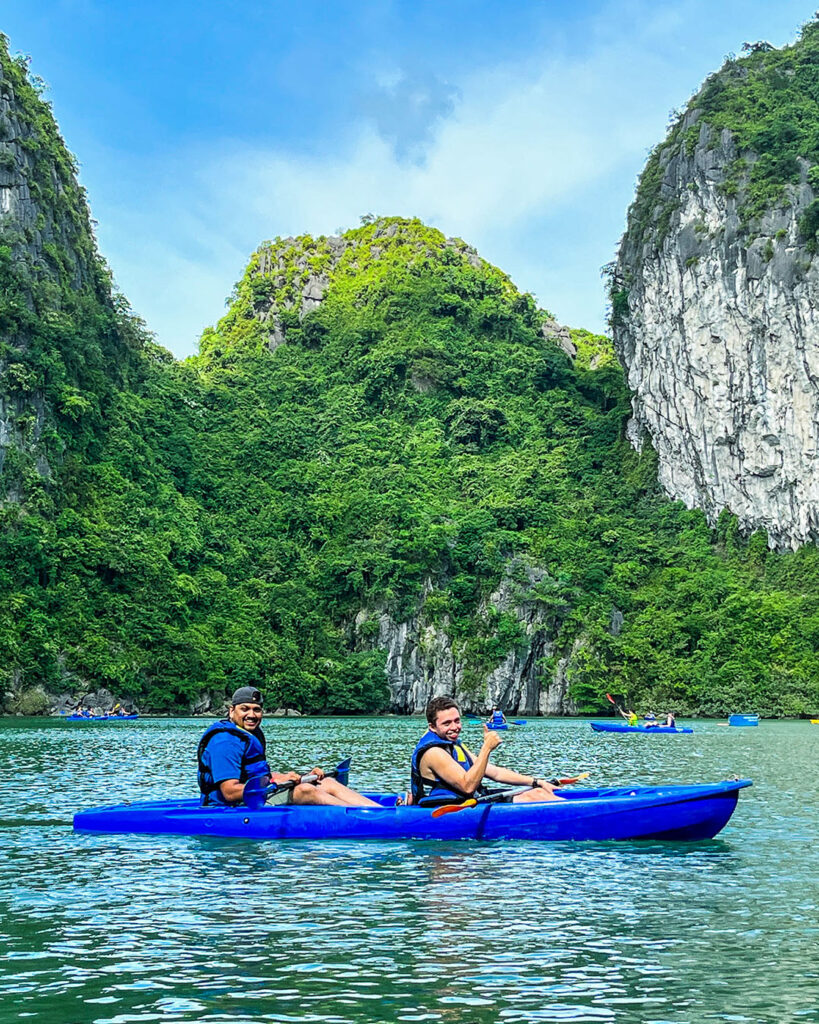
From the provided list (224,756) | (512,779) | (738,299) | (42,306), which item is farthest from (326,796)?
(738,299)

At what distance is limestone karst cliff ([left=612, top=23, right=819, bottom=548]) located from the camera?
64.6 metres

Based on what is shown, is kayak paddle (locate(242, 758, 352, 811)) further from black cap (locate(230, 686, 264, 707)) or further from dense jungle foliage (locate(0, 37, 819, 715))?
dense jungle foliage (locate(0, 37, 819, 715))

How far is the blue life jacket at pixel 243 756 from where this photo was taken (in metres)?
11.4

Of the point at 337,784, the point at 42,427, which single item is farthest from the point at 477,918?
the point at 42,427

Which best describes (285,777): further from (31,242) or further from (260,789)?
(31,242)

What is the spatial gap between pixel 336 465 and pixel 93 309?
20969mm

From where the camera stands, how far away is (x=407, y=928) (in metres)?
7.51

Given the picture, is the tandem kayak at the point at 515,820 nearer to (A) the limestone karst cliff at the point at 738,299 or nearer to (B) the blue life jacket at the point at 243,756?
(B) the blue life jacket at the point at 243,756

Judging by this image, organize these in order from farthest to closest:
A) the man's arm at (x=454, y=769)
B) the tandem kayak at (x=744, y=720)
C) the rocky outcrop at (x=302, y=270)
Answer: the rocky outcrop at (x=302, y=270) → the tandem kayak at (x=744, y=720) → the man's arm at (x=454, y=769)

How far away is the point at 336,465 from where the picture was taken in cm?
8119

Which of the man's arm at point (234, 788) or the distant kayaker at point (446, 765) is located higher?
the distant kayaker at point (446, 765)

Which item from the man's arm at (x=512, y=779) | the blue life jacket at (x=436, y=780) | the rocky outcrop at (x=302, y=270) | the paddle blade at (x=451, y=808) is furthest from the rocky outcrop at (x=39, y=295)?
the paddle blade at (x=451, y=808)

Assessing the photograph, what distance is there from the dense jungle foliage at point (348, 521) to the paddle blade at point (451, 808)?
38426 millimetres

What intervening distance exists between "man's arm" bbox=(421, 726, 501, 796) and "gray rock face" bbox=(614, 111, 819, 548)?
56.2 meters
